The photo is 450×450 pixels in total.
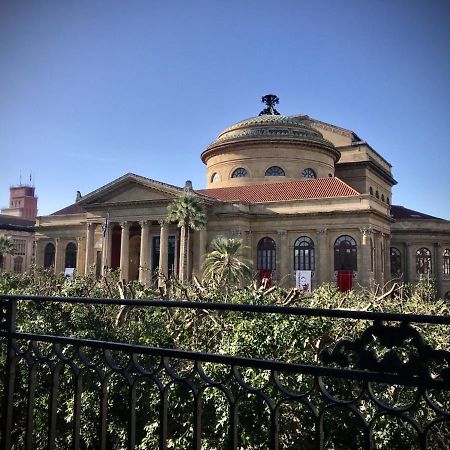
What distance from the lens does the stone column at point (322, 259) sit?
34.6m

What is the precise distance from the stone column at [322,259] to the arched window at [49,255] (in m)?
29.5

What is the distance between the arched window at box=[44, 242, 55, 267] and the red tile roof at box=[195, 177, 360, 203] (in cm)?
1969

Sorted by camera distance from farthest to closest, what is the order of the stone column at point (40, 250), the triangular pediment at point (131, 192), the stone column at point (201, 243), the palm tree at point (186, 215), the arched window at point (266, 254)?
the stone column at point (40, 250) → the triangular pediment at point (131, 192) → the stone column at point (201, 243) → the arched window at point (266, 254) → the palm tree at point (186, 215)

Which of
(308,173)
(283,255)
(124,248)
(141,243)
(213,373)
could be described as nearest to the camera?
(213,373)

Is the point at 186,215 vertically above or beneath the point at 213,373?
above

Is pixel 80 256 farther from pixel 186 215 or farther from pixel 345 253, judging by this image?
pixel 345 253

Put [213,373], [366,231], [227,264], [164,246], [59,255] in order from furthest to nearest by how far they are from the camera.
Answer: [59,255]
[164,246]
[366,231]
[227,264]
[213,373]

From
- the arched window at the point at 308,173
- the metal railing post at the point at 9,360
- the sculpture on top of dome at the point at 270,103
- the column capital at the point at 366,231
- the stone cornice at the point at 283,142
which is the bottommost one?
the metal railing post at the point at 9,360

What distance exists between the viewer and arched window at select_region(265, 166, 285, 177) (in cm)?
4512

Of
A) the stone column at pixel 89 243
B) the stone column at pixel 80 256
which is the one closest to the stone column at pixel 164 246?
the stone column at pixel 89 243

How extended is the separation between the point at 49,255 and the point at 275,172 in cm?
2617

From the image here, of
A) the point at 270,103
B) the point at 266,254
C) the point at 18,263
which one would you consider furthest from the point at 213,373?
the point at 18,263

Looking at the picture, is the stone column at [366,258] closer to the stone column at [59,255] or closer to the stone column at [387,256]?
the stone column at [387,256]

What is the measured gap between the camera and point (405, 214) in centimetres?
4488
